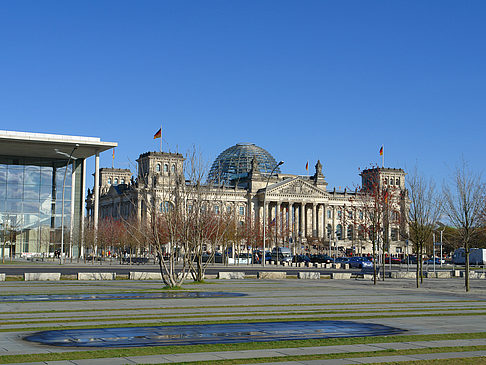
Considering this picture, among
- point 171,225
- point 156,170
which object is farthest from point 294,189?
point 171,225

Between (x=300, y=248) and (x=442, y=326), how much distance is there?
5037 inches

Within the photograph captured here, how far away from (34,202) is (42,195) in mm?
1432

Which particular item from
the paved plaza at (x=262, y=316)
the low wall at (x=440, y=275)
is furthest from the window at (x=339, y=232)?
the paved plaza at (x=262, y=316)

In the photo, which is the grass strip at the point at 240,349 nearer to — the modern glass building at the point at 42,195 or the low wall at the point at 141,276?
the low wall at the point at 141,276

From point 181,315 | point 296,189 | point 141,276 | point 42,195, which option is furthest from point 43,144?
point 296,189

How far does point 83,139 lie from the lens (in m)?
87.5

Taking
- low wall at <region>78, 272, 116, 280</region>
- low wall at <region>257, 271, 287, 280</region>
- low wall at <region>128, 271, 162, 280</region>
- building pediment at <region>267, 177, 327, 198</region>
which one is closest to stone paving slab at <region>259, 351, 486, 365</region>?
low wall at <region>78, 272, 116, 280</region>

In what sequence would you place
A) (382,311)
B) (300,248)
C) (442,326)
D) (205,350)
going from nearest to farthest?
(205,350), (442,326), (382,311), (300,248)

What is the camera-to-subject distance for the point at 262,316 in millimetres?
19438

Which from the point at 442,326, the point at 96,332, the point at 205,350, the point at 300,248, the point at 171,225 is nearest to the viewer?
the point at 205,350

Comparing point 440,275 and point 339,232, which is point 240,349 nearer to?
point 440,275

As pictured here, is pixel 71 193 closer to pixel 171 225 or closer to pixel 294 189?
pixel 171 225

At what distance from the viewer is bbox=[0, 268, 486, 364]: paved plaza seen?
40.9 ft

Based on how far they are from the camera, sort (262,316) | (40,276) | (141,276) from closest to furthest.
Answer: (262,316), (40,276), (141,276)
